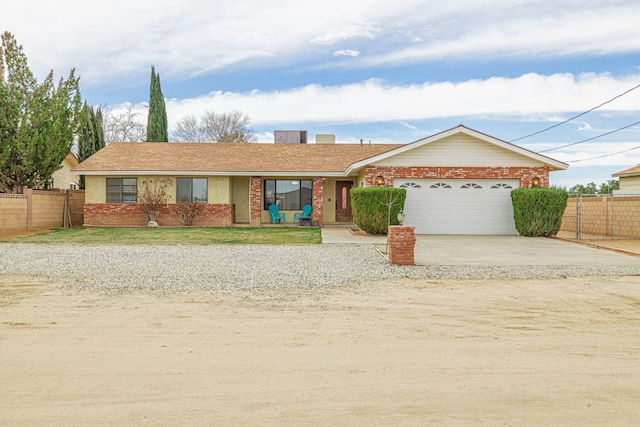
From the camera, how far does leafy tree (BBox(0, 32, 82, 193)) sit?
20.9 meters

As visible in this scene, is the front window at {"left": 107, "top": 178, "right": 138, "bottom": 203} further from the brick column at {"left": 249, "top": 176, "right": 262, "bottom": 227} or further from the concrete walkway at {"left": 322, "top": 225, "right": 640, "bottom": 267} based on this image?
the concrete walkway at {"left": 322, "top": 225, "right": 640, "bottom": 267}

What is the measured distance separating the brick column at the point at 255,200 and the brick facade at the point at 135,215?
1.22 m

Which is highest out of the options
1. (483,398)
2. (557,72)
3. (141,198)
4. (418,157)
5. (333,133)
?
(557,72)

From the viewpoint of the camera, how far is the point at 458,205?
18.8 meters

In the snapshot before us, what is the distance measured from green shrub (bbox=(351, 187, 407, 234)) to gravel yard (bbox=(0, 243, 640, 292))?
13.0 ft

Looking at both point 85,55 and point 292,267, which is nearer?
point 292,267

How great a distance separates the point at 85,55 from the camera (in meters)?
23.0

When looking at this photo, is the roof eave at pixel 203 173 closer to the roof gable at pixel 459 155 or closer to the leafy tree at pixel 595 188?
the roof gable at pixel 459 155

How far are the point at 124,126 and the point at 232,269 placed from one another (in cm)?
3945

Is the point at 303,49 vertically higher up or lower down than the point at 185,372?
higher up

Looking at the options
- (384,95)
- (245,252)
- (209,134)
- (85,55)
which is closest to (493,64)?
(384,95)

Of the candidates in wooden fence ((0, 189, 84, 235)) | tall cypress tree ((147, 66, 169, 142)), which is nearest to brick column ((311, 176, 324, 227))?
wooden fence ((0, 189, 84, 235))

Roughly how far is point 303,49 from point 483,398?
21.6 meters

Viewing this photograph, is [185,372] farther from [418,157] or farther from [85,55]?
[85,55]
